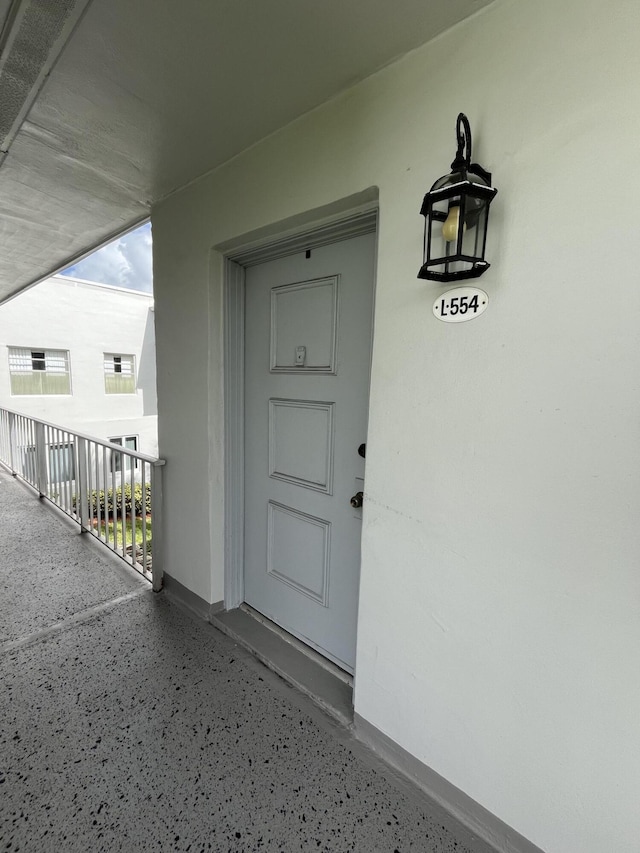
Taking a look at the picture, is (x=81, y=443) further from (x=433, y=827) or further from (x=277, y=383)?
(x=433, y=827)

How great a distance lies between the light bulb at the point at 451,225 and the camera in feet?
3.29

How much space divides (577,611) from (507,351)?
69cm

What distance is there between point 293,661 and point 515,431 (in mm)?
1518

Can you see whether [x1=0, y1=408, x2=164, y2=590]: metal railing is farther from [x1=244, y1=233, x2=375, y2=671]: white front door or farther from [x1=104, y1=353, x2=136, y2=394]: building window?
[x1=104, y1=353, x2=136, y2=394]: building window

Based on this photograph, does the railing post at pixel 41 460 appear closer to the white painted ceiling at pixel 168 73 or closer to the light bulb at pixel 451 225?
the white painted ceiling at pixel 168 73

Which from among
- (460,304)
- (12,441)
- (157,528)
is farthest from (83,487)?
(460,304)

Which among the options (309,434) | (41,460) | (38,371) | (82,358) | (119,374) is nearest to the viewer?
(309,434)

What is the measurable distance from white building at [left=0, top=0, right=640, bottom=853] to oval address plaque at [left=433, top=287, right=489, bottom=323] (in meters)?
0.02

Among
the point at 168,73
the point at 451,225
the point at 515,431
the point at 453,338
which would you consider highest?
the point at 168,73

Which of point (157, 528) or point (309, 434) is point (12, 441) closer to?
point (157, 528)

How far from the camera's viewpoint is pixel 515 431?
1038 millimetres

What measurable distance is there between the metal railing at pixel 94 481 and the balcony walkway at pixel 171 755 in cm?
59

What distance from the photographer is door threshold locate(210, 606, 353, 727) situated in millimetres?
1616

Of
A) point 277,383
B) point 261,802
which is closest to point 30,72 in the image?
point 277,383
